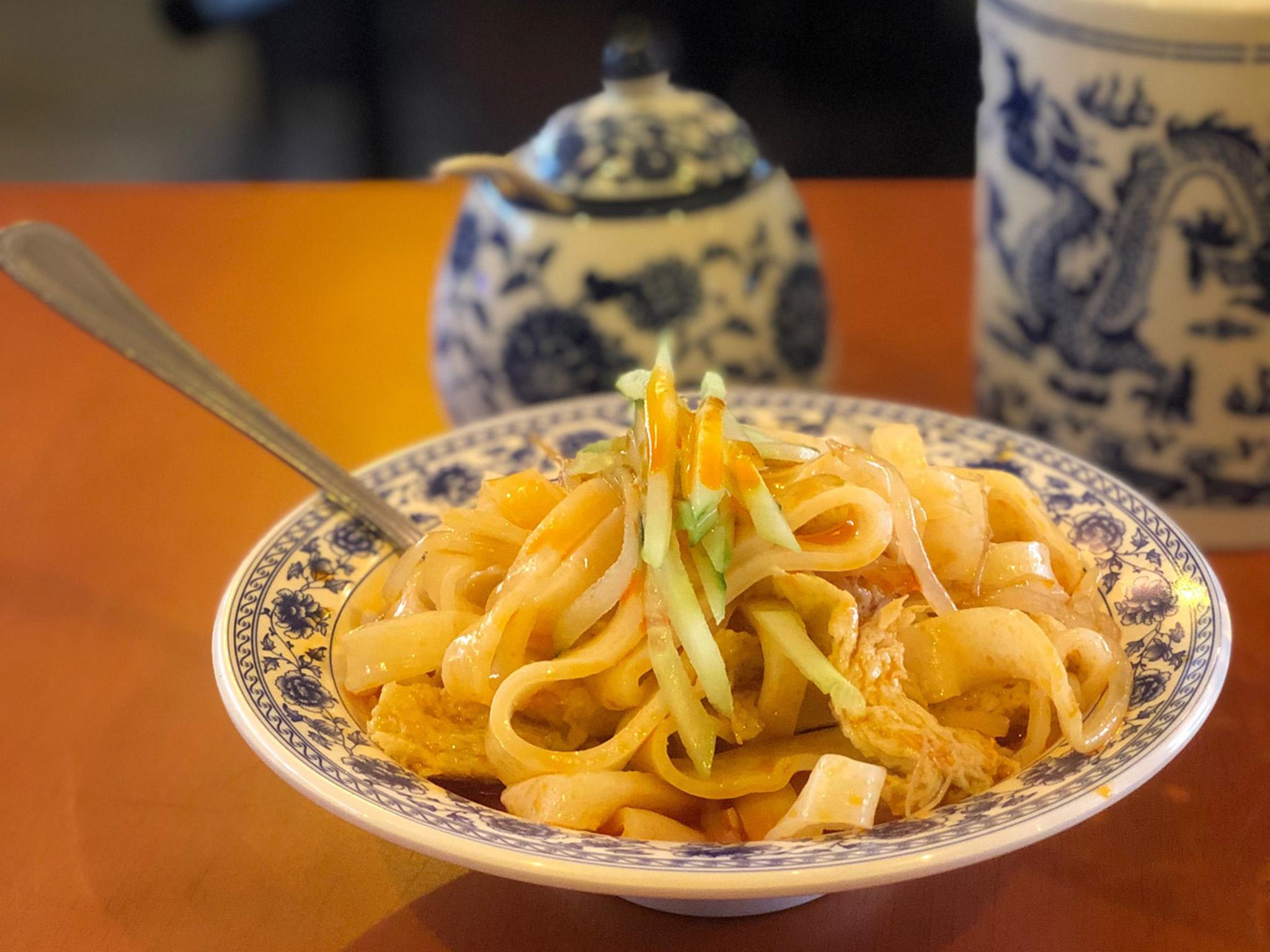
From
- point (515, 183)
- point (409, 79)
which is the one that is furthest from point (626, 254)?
point (409, 79)

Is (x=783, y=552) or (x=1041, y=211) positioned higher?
(x=1041, y=211)

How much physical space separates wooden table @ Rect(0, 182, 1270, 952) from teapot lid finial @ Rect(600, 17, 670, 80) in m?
0.52

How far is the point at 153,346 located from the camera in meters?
1.20

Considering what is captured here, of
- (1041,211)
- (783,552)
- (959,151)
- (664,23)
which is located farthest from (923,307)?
(664,23)

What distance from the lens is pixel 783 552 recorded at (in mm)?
856

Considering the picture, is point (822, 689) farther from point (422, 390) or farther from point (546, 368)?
point (422, 390)

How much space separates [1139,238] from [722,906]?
772 millimetres

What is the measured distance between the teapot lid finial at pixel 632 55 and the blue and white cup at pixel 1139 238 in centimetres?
36

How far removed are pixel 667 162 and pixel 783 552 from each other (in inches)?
26.8

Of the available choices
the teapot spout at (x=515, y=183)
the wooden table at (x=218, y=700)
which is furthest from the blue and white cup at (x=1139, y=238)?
the teapot spout at (x=515, y=183)

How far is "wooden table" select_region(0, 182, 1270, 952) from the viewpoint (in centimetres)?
88

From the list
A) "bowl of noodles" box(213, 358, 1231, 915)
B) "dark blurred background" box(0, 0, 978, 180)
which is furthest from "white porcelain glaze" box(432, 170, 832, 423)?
"dark blurred background" box(0, 0, 978, 180)

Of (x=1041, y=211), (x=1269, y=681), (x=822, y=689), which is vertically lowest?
(x=1269, y=681)

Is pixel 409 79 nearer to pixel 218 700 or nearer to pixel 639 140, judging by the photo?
pixel 639 140
